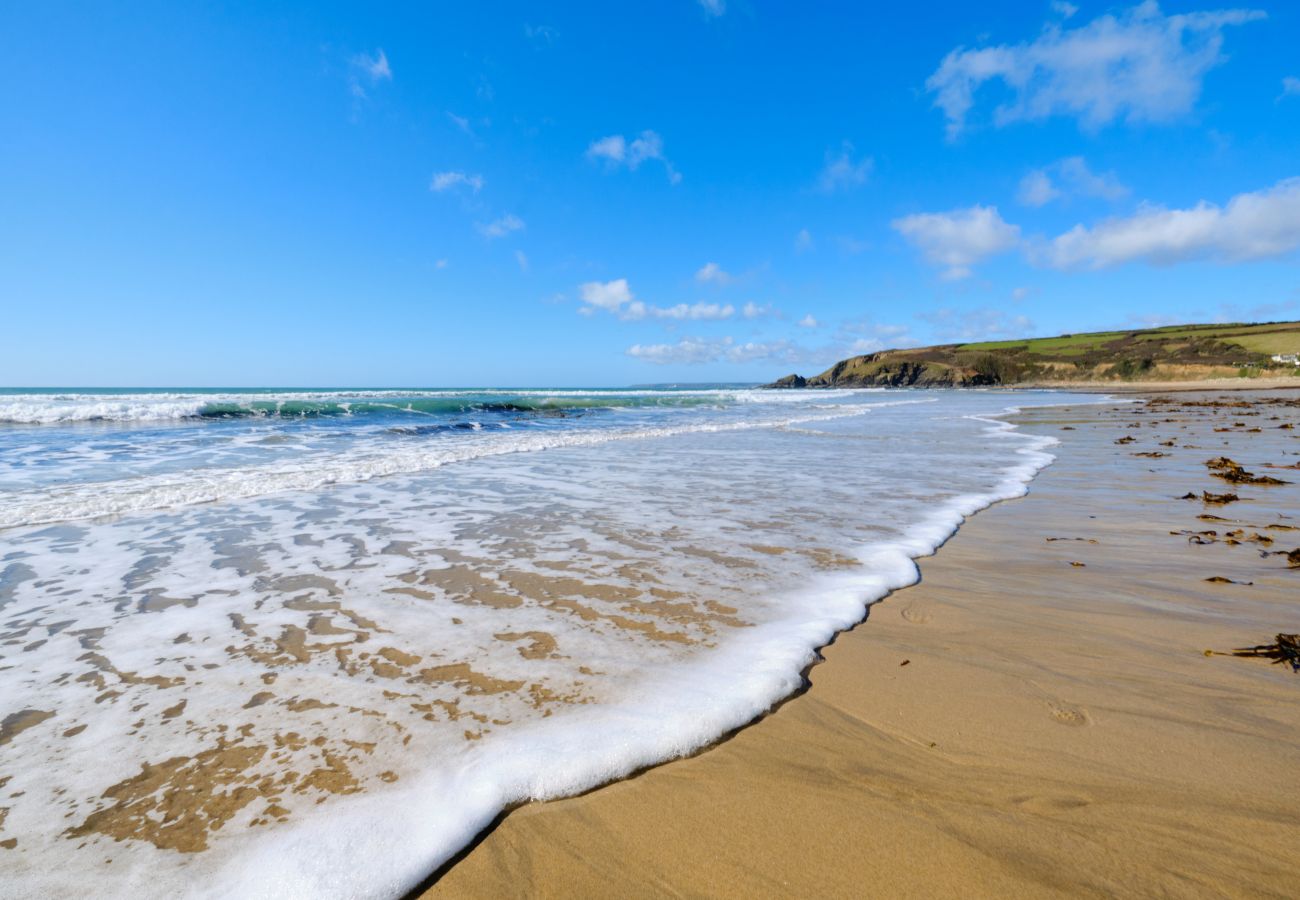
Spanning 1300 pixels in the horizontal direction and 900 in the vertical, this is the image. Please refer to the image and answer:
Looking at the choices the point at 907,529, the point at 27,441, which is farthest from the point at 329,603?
the point at 27,441

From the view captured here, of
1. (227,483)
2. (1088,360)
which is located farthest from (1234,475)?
(1088,360)

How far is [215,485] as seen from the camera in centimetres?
800

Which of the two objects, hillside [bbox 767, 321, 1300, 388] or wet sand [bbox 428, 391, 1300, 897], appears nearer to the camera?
wet sand [bbox 428, 391, 1300, 897]

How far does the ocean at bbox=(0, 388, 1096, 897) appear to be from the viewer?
73.1 inches

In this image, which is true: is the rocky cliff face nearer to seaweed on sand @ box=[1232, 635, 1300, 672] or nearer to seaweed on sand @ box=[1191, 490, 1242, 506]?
seaweed on sand @ box=[1191, 490, 1242, 506]

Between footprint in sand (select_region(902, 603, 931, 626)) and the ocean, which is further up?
footprint in sand (select_region(902, 603, 931, 626))

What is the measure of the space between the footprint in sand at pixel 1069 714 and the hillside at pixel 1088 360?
69743mm

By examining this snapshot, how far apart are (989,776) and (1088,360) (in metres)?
84.6

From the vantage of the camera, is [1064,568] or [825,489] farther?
[825,489]

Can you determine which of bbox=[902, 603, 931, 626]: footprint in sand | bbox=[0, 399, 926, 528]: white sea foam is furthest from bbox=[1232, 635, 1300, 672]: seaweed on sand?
bbox=[0, 399, 926, 528]: white sea foam

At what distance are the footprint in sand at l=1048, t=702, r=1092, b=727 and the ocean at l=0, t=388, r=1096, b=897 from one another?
103cm

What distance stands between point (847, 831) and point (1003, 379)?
87.5 meters

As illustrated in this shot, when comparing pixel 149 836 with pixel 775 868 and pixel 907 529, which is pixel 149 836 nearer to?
pixel 775 868

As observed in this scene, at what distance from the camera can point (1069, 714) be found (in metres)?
2.38
